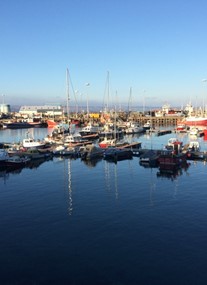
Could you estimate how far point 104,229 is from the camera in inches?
1034

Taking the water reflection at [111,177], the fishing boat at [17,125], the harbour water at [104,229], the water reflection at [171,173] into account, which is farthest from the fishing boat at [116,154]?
the fishing boat at [17,125]

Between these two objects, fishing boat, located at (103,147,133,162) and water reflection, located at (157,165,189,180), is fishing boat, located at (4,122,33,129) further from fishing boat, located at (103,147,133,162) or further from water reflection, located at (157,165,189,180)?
water reflection, located at (157,165,189,180)

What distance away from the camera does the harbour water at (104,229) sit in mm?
19422

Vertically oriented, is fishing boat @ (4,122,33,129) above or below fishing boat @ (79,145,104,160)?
above

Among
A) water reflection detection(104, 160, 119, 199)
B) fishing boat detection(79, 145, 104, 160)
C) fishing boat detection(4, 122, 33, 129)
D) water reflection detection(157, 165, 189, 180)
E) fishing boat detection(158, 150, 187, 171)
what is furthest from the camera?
fishing boat detection(4, 122, 33, 129)

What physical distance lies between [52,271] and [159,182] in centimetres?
2462

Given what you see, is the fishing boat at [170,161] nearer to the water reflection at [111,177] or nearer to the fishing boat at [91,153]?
the water reflection at [111,177]

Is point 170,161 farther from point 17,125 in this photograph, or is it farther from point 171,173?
point 17,125

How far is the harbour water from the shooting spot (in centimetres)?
1942

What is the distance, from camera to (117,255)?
21.6 m

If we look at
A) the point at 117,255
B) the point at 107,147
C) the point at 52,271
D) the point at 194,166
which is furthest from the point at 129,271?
the point at 107,147

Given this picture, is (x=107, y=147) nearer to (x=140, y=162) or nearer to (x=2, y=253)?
(x=140, y=162)

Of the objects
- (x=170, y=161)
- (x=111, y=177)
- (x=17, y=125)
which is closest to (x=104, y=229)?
(x=111, y=177)

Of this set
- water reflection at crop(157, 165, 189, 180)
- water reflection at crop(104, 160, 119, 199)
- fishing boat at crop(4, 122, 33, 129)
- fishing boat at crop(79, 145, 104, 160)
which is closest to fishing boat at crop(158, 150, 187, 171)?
water reflection at crop(157, 165, 189, 180)
